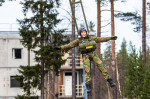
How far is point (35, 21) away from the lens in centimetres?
2431

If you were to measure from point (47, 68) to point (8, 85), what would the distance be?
13280 millimetres

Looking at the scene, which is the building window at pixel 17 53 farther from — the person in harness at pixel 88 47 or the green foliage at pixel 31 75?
the person in harness at pixel 88 47

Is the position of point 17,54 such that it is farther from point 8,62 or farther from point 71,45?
point 71,45

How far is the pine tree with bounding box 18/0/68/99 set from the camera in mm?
23859

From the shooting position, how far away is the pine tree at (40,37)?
23859mm

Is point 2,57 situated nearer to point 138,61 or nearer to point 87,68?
point 138,61

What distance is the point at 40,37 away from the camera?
79.7 feet

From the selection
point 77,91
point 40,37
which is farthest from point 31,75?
point 77,91

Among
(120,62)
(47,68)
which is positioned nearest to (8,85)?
(47,68)

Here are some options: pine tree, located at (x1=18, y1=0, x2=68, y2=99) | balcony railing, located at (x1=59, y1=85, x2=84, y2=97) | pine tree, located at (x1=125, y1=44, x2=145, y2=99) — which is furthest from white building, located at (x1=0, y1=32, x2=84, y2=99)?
pine tree, located at (x1=18, y1=0, x2=68, y2=99)

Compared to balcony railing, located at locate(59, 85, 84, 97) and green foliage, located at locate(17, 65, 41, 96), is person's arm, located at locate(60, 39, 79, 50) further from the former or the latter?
balcony railing, located at locate(59, 85, 84, 97)

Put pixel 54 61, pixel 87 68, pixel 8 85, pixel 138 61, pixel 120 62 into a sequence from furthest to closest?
pixel 120 62, pixel 8 85, pixel 138 61, pixel 54 61, pixel 87 68

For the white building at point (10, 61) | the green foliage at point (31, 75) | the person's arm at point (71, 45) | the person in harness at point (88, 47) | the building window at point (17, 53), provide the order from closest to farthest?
the person in harness at point (88, 47) → the person's arm at point (71, 45) → the green foliage at point (31, 75) → the white building at point (10, 61) → the building window at point (17, 53)

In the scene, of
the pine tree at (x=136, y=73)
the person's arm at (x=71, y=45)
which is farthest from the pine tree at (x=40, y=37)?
the person's arm at (x=71, y=45)
